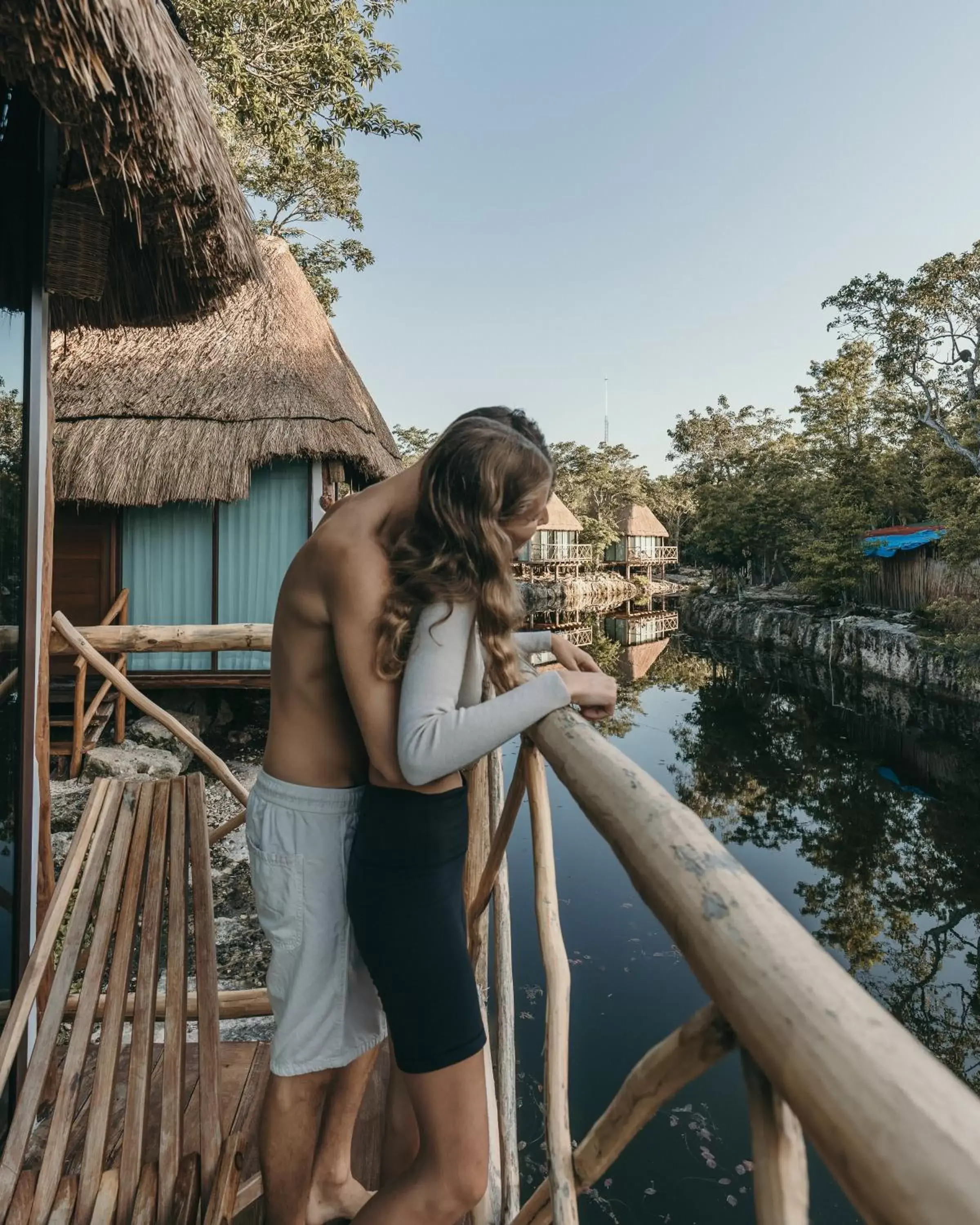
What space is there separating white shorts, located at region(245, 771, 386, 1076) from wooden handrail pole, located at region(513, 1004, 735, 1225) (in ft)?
1.48

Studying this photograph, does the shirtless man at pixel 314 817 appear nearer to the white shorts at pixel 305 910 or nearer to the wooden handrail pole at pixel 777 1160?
the white shorts at pixel 305 910

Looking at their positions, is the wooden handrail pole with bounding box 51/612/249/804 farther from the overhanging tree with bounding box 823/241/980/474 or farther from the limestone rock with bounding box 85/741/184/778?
the overhanging tree with bounding box 823/241/980/474

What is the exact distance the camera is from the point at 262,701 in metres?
9.17

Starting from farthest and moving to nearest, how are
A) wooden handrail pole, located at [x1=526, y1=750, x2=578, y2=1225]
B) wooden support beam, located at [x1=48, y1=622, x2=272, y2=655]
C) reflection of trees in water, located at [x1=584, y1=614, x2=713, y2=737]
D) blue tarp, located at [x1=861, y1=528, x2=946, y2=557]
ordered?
blue tarp, located at [x1=861, y1=528, x2=946, y2=557] < reflection of trees in water, located at [x1=584, y1=614, x2=713, y2=737] < wooden support beam, located at [x1=48, y1=622, x2=272, y2=655] < wooden handrail pole, located at [x1=526, y1=750, x2=578, y2=1225]

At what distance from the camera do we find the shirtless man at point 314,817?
1.21 meters

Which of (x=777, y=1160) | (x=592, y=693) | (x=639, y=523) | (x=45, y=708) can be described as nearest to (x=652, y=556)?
(x=639, y=523)

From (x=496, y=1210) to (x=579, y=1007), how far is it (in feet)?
15.3

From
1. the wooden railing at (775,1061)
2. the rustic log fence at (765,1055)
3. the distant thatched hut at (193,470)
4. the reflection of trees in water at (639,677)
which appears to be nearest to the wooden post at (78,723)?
the distant thatched hut at (193,470)

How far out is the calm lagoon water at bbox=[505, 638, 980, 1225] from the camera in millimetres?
4469

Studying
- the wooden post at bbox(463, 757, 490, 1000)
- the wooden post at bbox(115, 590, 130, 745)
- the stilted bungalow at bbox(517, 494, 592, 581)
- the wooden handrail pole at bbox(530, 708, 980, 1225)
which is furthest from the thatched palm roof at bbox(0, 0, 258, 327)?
the stilted bungalow at bbox(517, 494, 592, 581)

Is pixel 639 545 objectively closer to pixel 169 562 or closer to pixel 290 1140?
pixel 169 562

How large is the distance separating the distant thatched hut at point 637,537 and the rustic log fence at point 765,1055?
143ft

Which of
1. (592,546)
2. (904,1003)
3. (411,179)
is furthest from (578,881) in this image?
(592,546)

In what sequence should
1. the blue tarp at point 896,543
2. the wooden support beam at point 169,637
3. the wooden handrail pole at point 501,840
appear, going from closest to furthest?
the wooden handrail pole at point 501,840, the wooden support beam at point 169,637, the blue tarp at point 896,543
